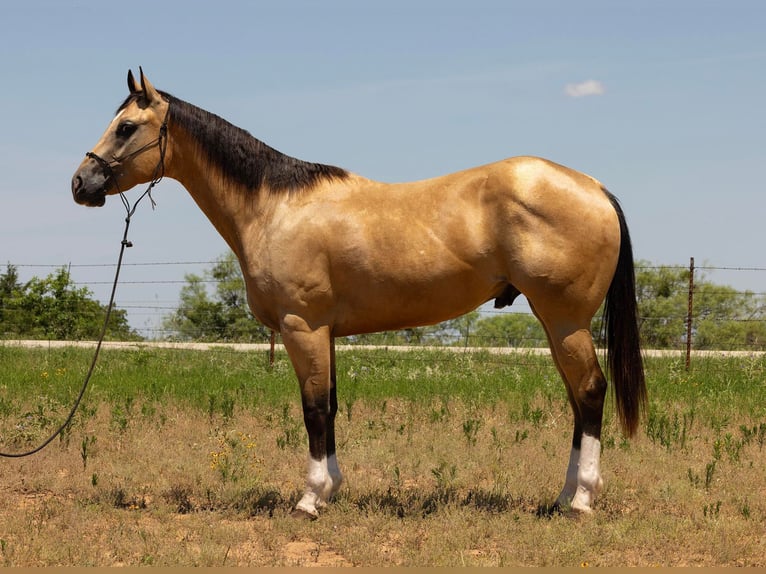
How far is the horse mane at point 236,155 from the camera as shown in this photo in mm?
6336

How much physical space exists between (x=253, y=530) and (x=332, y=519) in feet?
1.78

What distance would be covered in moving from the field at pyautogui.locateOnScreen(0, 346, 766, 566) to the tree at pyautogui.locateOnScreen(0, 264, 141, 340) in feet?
33.3

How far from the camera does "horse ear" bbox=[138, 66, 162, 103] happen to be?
6.25 metres

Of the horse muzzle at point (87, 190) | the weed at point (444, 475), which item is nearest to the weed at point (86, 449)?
the horse muzzle at point (87, 190)

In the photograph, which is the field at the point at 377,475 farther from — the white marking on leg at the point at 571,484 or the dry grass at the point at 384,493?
the white marking on leg at the point at 571,484

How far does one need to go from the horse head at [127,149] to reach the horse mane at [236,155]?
0.08 m

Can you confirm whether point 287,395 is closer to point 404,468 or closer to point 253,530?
point 404,468

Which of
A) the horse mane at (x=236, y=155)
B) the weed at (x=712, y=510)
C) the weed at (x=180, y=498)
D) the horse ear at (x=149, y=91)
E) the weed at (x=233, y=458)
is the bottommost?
the weed at (x=180, y=498)

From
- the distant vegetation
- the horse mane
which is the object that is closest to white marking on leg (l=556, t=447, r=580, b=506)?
the horse mane

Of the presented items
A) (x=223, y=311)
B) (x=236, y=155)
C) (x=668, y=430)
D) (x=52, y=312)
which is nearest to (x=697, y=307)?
(x=223, y=311)

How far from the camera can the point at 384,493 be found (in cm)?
653

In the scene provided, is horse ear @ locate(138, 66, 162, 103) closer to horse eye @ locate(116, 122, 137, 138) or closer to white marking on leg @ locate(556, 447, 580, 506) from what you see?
horse eye @ locate(116, 122, 137, 138)

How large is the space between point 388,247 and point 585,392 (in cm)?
170

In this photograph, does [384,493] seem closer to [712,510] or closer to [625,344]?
[625,344]
